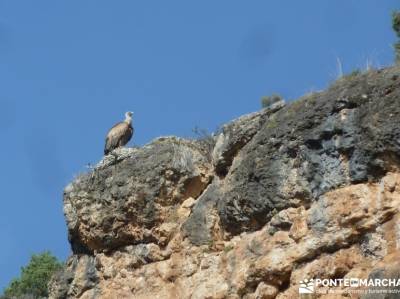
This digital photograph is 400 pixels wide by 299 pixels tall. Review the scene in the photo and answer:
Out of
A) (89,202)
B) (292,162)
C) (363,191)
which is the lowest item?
(363,191)

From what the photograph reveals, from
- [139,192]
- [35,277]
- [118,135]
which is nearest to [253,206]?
[139,192]

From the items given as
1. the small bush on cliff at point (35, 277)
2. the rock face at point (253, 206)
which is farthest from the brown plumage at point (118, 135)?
the small bush on cliff at point (35, 277)

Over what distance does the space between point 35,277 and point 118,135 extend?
47.7 feet

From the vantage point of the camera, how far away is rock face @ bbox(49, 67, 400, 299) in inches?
545

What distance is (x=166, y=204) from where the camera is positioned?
17969 millimetres

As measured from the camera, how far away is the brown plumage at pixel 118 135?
2033 cm

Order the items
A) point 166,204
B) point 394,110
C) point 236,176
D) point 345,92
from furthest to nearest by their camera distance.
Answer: point 166,204 < point 236,176 < point 345,92 < point 394,110

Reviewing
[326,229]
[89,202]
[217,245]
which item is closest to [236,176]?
[217,245]

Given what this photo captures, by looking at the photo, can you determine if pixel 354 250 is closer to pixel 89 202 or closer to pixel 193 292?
pixel 193 292

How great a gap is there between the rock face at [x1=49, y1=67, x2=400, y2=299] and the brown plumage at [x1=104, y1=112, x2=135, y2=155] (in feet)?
3.56

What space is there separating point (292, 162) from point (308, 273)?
179 centimetres

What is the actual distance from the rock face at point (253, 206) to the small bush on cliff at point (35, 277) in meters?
13.4

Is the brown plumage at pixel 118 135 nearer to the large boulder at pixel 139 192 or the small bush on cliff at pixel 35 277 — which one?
the large boulder at pixel 139 192

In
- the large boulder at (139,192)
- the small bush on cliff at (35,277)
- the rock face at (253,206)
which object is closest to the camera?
the rock face at (253,206)
